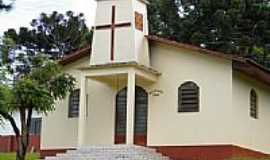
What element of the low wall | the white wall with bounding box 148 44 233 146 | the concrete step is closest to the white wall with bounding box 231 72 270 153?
the white wall with bounding box 148 44 233 146

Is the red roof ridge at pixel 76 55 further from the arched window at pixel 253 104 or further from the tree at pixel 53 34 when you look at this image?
the tree at pixel 53 34

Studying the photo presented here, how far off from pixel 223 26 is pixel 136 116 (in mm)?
14759

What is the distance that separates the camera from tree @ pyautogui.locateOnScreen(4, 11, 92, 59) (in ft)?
168

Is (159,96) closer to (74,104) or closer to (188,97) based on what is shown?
(188,97)

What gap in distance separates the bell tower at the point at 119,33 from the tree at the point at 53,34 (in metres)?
23.3

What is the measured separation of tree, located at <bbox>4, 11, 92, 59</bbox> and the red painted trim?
2527 centimetres

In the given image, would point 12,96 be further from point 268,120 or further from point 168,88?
point 268,120

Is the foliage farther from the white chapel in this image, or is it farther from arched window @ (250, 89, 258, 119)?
the white chapel

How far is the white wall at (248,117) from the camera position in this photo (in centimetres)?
2656

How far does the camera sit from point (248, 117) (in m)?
27.6

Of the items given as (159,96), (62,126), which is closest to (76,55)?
(62,126)

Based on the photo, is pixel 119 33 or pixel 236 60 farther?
pixel 119 33

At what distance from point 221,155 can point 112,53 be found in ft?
18.2

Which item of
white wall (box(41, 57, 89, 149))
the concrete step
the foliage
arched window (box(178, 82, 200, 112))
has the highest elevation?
the foliage
